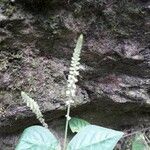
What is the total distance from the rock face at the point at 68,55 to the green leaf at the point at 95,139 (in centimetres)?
25

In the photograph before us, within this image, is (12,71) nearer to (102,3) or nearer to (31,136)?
(31,136)

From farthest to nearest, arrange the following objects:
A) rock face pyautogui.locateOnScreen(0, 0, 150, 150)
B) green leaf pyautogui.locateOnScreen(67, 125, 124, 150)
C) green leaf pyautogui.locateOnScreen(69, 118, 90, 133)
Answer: green leaf pyautogui.locateOnScreen(69, 118, 90, 133)
rock face pyautogui.locateOnScreen(0, 0, 150, 150)
green leaf pyautogui.locateOnScreen(67, 125, 124, 150)

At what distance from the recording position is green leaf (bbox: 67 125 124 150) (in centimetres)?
121

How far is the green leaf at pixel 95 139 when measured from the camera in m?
1.21

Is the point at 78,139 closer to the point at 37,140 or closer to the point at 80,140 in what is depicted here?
the point at 80,140

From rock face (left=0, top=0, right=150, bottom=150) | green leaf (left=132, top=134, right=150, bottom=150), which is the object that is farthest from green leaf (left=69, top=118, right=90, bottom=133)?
green leaf (left=132, top=134, right=150, bottom=150)

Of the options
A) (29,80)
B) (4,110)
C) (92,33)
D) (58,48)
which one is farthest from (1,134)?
(92,33)

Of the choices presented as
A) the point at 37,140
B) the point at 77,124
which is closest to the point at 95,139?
the point at 37,140

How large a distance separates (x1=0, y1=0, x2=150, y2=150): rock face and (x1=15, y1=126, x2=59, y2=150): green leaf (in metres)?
0.16

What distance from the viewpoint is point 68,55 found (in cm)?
147

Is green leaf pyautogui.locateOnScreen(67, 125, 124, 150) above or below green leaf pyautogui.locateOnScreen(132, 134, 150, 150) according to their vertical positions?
above

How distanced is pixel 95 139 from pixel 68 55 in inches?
15.9

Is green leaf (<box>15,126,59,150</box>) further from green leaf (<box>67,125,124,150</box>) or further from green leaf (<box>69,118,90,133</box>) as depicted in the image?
green leaf (<box>69,118,90,133</box>)

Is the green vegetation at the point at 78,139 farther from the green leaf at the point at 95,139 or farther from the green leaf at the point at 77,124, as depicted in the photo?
the green leaf at the point at 77,124
